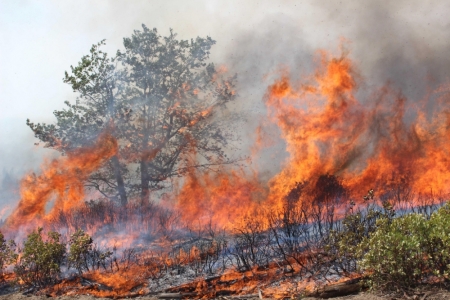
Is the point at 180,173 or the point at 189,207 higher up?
the point at 180,173

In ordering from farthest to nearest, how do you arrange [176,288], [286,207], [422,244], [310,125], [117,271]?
[310,125] → [286,207] → [117,271] → [176,288] → [422,244]

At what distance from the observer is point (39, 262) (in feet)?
39.7

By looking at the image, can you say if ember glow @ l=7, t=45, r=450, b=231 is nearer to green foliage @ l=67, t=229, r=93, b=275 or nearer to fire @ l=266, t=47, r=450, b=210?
fire @ l=266, t=47, r=450, b=210

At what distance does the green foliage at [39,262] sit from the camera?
12211mm

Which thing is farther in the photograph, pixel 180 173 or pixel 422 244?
pixel 180 173

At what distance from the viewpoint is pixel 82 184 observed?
19.4 meters

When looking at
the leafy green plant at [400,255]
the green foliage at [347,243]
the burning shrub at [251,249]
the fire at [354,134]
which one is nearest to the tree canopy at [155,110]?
the fire at [354,134]

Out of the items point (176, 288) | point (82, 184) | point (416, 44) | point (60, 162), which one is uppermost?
point (416, 44)

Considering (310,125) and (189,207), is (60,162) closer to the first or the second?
(189,207)

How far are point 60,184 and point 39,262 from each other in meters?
7.32

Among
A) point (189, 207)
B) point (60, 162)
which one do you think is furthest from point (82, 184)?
point (189, 207)

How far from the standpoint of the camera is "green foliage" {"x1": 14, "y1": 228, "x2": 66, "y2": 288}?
12211 millimetres

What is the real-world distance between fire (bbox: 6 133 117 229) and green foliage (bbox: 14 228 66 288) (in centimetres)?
645

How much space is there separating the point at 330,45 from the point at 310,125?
4.00 meters
